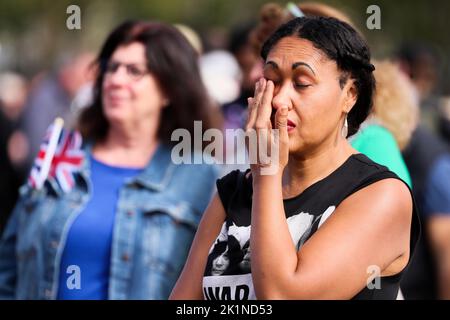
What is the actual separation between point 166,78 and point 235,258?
89.3 inches

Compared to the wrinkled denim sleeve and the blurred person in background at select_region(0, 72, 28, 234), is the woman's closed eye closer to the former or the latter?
the wrinkled denim sleeve

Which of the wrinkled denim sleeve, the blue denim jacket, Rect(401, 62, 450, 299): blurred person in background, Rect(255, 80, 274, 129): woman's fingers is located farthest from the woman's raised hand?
Rect(401, 62, 450, 299): blurred person in background

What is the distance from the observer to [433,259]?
611 cm

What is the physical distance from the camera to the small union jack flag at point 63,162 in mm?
4848

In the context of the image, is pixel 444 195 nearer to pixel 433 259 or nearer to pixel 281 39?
pixel 433 259

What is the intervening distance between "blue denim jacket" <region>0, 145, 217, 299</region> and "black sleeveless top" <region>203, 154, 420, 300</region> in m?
1.56

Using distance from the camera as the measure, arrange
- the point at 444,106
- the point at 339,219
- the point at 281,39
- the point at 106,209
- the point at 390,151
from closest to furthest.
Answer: the point at 339,219, the point at 281,39, the point at 390,151, the point at 106,209, the point at 444,106

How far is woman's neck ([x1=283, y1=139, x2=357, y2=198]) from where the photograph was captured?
307 centimetres

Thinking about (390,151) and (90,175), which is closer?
(390,151)

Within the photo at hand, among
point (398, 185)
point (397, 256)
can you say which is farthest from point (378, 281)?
point (398, 185)

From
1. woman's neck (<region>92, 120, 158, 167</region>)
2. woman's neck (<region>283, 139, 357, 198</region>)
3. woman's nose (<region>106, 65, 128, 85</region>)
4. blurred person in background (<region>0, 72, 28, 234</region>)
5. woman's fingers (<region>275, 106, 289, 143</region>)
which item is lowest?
woman's neck (<region>283, 139, 357, 198</region>)

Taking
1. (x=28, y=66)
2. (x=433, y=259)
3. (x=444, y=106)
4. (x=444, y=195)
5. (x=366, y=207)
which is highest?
(x=28, y=66)

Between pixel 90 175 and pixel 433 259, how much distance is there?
2.41 meters

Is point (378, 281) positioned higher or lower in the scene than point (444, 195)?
lower
